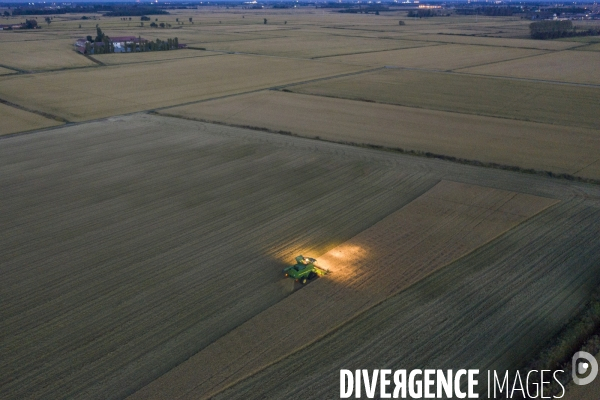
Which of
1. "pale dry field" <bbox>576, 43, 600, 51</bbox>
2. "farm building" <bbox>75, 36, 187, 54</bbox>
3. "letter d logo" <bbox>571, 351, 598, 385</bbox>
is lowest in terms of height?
"letter d logo" <bbox>571, 351, 598, 385</bbox>

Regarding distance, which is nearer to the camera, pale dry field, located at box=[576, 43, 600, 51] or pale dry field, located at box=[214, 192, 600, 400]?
pale dry field, located at box=[214, 192, 600, 400]

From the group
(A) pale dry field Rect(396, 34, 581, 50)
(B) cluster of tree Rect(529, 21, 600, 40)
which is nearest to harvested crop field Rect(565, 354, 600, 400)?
(A) pale dry field Rect(396, 34, 581, 50)

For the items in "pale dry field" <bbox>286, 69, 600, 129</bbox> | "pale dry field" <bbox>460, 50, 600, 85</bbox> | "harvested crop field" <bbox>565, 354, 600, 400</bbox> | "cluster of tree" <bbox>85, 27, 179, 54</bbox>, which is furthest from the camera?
"cluster of tree" <bbox>85, 27, 179, 54</bbox>

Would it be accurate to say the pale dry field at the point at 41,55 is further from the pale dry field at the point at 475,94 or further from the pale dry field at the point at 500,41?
the pale dry field at the point at 500,41

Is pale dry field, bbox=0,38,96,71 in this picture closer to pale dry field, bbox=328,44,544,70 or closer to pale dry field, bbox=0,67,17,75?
pale dry field, bbox=0,67,17,75

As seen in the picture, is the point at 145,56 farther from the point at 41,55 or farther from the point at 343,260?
the point at 343,260

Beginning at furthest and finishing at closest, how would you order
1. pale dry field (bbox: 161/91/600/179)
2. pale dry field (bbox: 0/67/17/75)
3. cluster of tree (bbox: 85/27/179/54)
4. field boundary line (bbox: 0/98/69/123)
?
cluster of tree (bbox: 85/27/179/54)
pale dry field (bbox: 0/67/17/75)
field boundary line (bbox: 0/98/69/123)
pale dry field (bbox: 161/91/600/179)

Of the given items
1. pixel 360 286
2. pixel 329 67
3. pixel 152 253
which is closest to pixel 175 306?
pixel 152 253

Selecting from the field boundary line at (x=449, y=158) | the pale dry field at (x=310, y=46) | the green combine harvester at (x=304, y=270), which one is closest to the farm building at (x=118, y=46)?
the pale dry field at (x=310, y=46)
